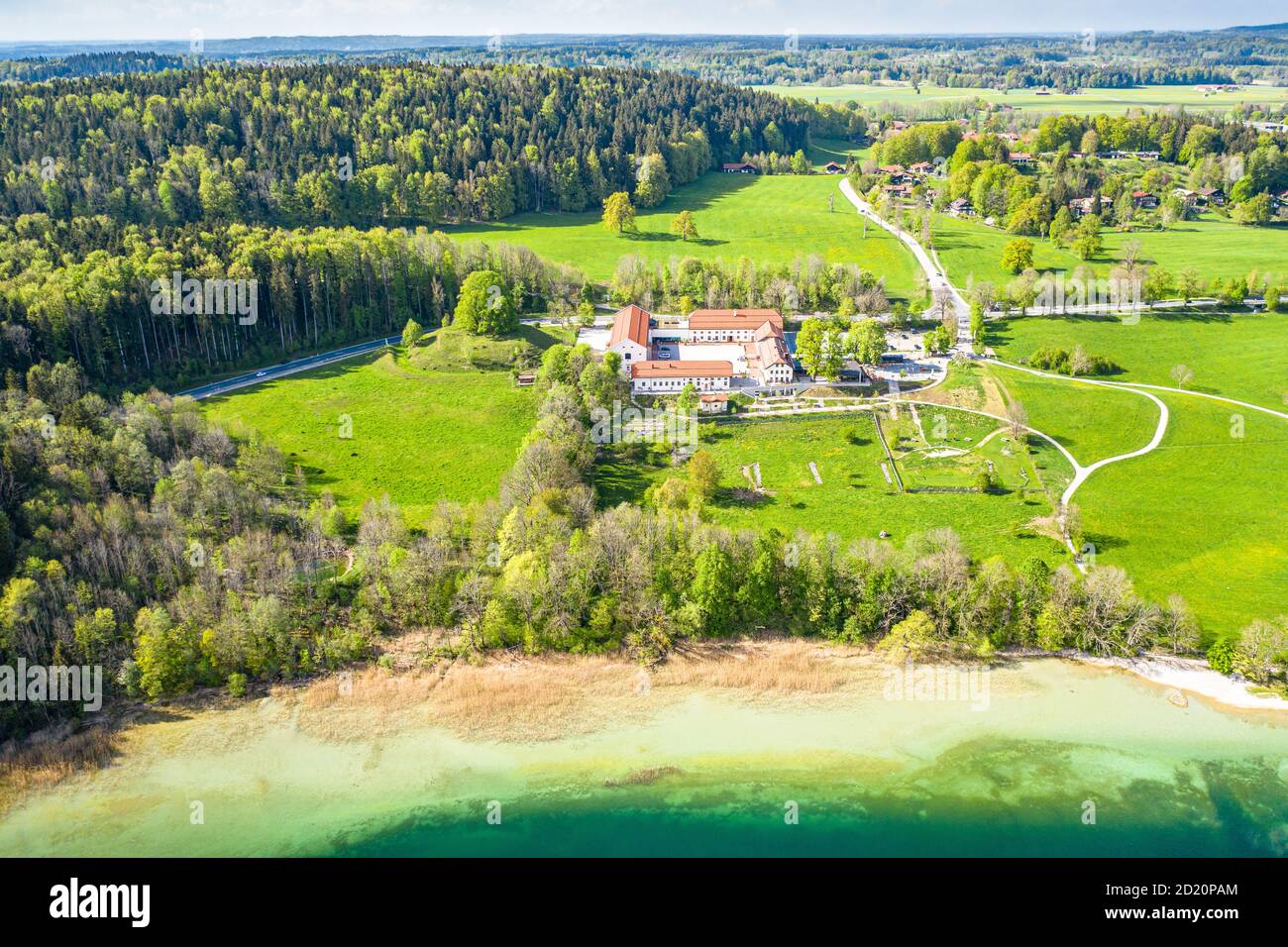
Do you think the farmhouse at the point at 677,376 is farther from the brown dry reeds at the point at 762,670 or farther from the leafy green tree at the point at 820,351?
the brown dry reeds at the point at 762,670

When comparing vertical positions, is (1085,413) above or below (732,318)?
below

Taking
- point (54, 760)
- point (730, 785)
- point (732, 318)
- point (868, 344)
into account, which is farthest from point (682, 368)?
point (54, 760)

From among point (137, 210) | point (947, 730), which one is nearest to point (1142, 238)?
point (947, 730)

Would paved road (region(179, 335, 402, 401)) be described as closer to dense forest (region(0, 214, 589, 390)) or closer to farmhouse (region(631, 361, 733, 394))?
dense forest (region(0, 214, 589, 390))

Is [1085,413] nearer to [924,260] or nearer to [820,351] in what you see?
[820,351]

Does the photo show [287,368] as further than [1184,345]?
No

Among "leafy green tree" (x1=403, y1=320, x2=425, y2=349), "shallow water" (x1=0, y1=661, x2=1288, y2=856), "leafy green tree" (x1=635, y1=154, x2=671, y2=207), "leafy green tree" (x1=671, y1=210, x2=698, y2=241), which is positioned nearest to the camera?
"shallow water" (x1=0, y1=661, x2=1288, y2=856)

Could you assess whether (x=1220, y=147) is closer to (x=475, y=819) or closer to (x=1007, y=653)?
(x=1007, y=653)

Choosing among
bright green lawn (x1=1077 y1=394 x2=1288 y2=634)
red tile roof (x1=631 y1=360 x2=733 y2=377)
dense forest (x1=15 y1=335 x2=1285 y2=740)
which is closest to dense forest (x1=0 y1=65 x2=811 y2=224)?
red tile roof (x1=631 y1=360 x2=733 y2=377)

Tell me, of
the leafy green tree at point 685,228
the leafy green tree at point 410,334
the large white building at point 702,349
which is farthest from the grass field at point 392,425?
the leafy green tree at point 685,228
